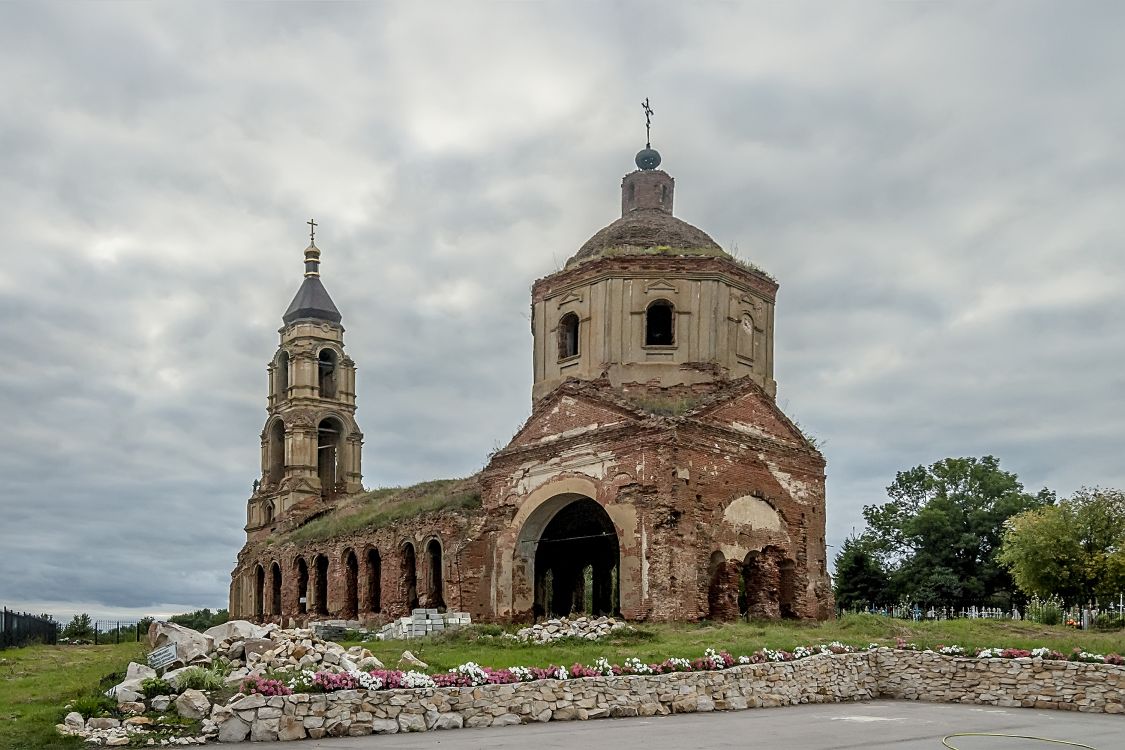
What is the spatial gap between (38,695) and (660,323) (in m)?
17.4

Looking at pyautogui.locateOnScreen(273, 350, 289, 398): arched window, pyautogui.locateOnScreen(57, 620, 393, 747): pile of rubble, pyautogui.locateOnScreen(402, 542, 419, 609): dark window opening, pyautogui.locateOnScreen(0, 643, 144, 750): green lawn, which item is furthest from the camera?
Answer: pyautogui.locateOnScreen(273, 350, 289, 398): arched window

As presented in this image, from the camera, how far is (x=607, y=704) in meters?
16.2

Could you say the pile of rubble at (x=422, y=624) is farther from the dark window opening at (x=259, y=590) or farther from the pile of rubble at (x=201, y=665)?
the dark window opening at (x=259, y=590)

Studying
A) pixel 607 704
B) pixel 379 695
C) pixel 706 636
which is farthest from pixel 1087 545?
pixel 379 695

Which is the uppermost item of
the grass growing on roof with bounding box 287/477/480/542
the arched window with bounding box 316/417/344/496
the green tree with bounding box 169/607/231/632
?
the arched window with bounding box 316/417/344/496

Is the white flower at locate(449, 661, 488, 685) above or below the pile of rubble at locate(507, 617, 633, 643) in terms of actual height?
above

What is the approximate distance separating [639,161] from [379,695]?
69.1ft

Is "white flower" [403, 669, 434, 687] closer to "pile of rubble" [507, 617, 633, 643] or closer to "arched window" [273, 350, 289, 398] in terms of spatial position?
"pile of rubble" [507, 617, 633, 643]

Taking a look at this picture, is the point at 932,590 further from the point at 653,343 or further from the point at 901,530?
the point at 653,343

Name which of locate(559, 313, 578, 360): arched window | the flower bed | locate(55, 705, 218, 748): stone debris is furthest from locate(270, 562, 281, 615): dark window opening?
locate(55, 705, 218, 748): stone debris

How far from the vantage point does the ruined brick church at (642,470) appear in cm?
2495

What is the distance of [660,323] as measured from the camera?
2889cm

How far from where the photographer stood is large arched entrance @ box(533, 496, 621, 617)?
28.9m

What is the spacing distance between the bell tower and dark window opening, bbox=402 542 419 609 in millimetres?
18173
